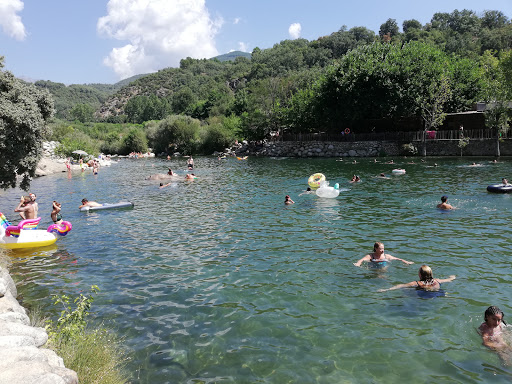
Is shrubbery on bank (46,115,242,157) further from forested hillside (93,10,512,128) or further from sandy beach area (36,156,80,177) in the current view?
sandy beach area (36,156,80,177)

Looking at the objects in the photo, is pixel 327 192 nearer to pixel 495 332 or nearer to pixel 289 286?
pixel 289 286

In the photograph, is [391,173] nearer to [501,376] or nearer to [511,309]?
[511,309]

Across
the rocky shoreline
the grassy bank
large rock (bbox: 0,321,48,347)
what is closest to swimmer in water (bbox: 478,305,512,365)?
the grassy bank

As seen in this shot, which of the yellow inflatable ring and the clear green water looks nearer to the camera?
the clear green water

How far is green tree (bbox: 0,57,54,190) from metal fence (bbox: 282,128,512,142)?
148ft

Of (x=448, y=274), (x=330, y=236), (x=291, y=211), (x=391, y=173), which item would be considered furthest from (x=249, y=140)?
(x=448, y=274)

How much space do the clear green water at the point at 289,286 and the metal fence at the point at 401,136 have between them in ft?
94.2

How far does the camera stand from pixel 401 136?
170ft

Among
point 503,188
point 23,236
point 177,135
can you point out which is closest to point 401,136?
point 503,188

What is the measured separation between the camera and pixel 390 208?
19.4 meters

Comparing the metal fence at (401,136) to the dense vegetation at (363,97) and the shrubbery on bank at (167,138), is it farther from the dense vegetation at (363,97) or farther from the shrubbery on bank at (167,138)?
the shrubbery on bank at (167,138)

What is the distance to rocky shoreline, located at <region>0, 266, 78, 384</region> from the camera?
4375 millimetres

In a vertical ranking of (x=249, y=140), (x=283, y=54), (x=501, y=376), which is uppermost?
(x=283, y=54)

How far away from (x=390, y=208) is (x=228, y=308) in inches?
519
